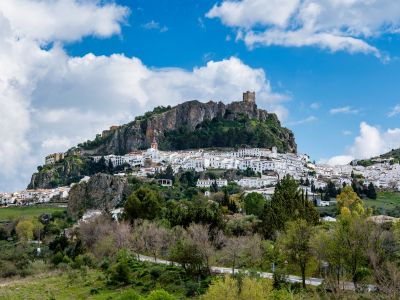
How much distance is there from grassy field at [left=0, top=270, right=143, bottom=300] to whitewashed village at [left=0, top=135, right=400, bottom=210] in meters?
73.9

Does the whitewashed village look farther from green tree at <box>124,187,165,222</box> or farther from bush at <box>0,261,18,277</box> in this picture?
bush at <box>0,261,18,277</box>

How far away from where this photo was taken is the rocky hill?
17038 cm

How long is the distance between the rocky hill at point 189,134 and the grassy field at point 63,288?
116811mm

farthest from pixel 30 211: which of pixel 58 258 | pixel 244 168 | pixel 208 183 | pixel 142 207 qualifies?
pixel 244 168

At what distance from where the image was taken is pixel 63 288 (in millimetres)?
43750

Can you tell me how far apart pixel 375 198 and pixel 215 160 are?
58418mm

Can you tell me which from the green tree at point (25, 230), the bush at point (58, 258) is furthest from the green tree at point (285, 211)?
the green tree at point (25, 230)

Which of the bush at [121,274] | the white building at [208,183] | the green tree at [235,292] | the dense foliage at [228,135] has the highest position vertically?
the dense foliage at [228,135]

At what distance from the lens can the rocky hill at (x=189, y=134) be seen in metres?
170

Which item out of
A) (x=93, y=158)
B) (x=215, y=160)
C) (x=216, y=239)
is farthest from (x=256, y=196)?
(x=93, y=158)

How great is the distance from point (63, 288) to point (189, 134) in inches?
5523

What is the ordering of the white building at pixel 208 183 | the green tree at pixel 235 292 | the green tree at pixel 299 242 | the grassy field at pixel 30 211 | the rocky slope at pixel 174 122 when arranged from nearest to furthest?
1. the green tree at pixel 235 292
2. the green tree at pixel 299 242
3. the grassy field at pixel 30 211
4. the white building at pixel 208 183
5. the rocky slope at pixel 174 122

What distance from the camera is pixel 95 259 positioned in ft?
179

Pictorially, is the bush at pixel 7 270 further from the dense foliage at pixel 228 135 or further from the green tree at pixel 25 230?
the dense foliage at pixel 228 135
